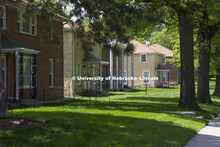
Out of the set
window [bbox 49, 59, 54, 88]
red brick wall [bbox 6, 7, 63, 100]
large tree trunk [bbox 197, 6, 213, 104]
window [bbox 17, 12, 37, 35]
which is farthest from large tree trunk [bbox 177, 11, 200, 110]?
window [bbox 49, 59, 54, 88]

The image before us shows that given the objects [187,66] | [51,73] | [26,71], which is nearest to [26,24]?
[26,71]

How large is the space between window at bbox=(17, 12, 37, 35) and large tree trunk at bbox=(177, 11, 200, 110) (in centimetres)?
890

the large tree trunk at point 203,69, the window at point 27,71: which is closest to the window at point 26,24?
the window at point 27,71

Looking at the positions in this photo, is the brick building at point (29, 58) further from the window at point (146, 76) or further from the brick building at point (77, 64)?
the window at point (146, 76)

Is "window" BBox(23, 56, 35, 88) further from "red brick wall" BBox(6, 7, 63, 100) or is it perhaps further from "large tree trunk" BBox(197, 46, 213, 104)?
"large tree trunk" BBox(197, 46, 213, 104)

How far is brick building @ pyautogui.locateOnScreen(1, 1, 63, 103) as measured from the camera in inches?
663

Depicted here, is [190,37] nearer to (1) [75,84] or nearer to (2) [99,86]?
(1) [75,84]

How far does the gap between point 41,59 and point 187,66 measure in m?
9.25

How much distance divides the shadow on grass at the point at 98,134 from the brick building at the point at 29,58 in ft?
17.2

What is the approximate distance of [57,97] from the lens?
22.6 m

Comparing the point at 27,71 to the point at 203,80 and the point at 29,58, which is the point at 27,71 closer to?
the point at 29,58

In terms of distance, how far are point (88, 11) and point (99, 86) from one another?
60.5ft

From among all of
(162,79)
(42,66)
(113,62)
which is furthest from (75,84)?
(162,79)

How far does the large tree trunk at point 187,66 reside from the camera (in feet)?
56.0
